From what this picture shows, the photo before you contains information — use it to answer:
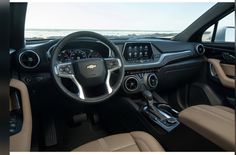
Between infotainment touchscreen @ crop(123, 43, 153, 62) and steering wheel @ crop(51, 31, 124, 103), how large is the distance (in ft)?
1.31

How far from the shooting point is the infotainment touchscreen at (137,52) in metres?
1.80

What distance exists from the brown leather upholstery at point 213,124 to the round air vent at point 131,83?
861 millimetres

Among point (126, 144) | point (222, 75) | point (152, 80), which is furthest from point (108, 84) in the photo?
point (222, 75)

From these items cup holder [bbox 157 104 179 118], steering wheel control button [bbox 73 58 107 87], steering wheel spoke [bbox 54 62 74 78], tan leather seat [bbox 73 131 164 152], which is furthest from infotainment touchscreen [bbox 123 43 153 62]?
tan leather seat [bbox 73 131 164 152]

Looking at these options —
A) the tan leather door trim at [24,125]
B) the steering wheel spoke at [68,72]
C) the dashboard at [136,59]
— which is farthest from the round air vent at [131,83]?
the tan leather door trim at [24,125]

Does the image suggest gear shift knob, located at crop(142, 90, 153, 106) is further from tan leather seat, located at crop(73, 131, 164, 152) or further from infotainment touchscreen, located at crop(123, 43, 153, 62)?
tan leather seat, located at crop(73, 131, 164, 152)

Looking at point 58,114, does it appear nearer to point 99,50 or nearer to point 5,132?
point 99,50

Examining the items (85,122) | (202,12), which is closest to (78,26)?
(85,122)

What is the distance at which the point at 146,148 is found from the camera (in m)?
1.08

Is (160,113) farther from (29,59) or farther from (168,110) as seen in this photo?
(29,59)

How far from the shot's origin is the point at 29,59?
144 centimetres

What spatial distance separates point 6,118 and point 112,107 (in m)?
1.46

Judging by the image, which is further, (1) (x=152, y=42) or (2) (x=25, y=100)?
(1) (x=152, y=42)

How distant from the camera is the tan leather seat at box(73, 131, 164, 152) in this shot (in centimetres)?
107
